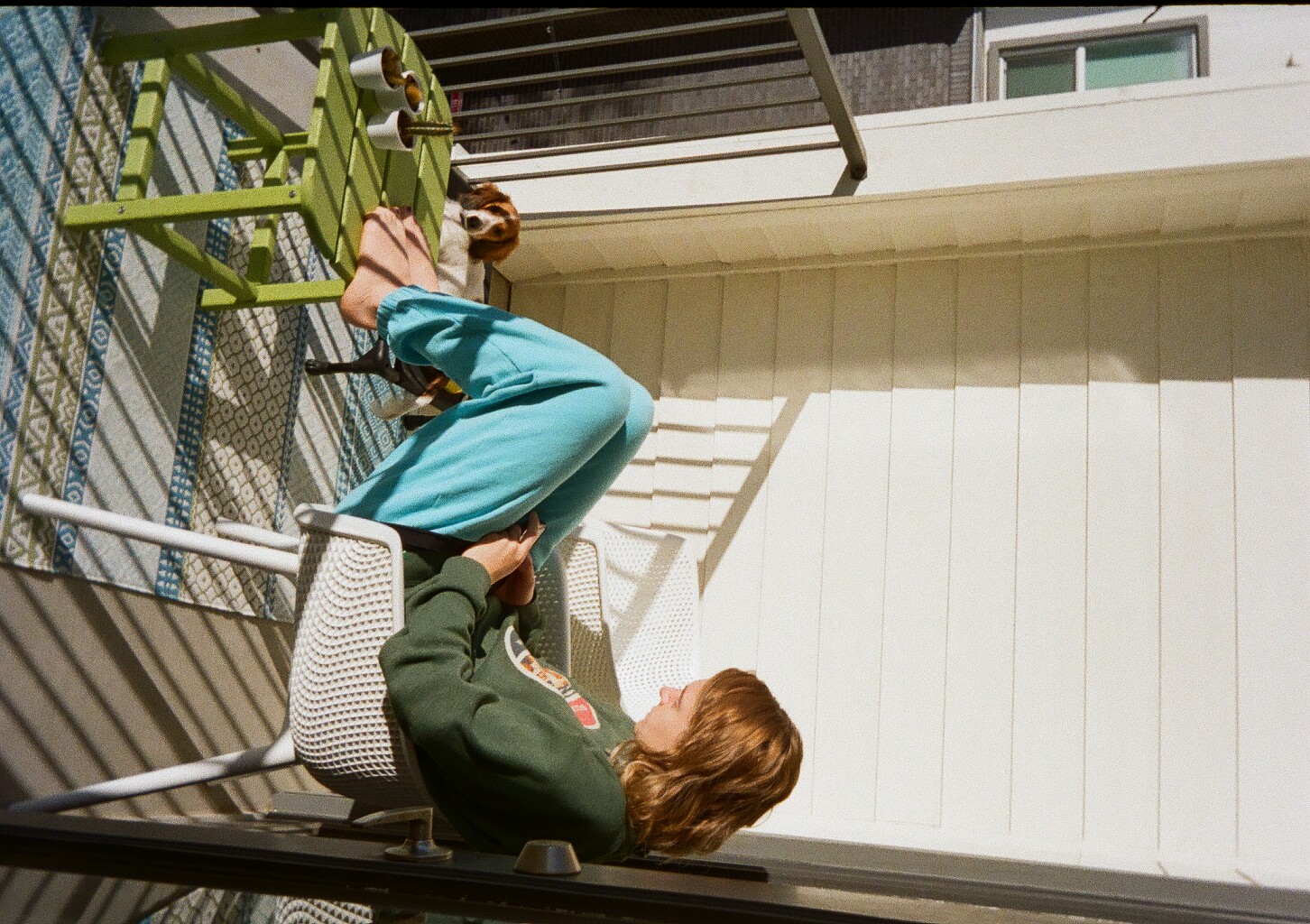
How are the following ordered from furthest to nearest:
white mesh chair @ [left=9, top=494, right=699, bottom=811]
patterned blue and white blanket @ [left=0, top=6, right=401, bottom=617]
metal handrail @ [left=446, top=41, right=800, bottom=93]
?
metal handrail @ [left=446, top=41, right=800, bottom=93] < patterned blue and white blanket @ [left=0, top=6, right=401, bottom=617] < white mesh chair @ [left=9, top=494, right=699, bottom=811]

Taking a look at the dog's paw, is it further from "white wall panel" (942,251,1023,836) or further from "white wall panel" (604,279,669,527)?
"white wall panel" (942,251,1023,836)

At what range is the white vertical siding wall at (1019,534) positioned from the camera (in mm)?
3121

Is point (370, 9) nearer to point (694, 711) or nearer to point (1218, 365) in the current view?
point (694, 711)

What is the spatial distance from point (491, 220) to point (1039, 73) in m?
2.92

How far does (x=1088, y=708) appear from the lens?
10.6 feet

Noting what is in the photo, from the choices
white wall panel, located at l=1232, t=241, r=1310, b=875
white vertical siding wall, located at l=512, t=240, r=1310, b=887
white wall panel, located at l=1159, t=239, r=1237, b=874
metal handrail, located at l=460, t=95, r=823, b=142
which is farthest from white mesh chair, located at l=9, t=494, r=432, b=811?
white wall panel, located at l=1232, t=241, r=1310, b=875

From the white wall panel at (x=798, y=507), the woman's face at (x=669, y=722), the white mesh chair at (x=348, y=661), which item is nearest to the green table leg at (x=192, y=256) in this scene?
the white mesh chair at (x=348, y=661)

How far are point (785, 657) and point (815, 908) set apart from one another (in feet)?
8.55

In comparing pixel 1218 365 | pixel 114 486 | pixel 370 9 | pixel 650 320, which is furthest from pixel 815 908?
pixel 650 320

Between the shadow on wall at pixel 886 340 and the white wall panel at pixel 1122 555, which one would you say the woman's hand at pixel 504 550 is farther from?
the white wall panel at pixel 1122 555

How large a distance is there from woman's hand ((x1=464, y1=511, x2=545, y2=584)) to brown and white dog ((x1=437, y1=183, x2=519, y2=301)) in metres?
0.55

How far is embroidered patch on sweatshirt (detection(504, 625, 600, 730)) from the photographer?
5.81ft

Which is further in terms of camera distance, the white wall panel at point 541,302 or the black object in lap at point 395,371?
the white wall panel at point 541,302

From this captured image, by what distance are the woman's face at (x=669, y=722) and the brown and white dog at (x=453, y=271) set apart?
836 millimetres
